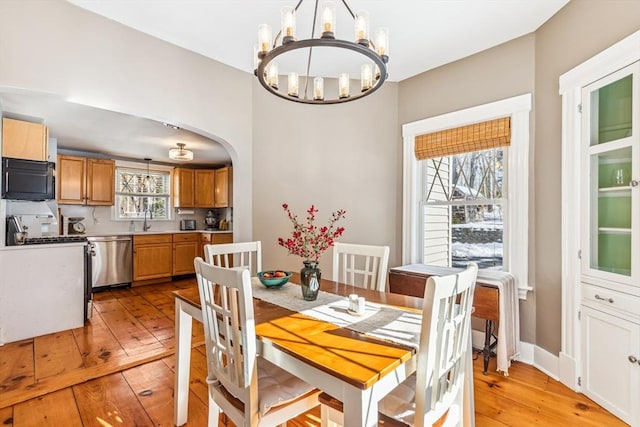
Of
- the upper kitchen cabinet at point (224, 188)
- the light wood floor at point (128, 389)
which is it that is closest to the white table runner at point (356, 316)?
the light wood floor at point (128, 389)

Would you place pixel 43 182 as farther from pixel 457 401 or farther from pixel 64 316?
pixel 457 401

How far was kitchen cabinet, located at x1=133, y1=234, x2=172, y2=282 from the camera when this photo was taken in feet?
16.8

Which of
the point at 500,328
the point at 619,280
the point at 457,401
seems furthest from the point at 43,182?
the point at 619,280

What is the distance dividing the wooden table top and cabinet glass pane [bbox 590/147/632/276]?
4.52ft

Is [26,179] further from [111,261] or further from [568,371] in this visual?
[568,371]

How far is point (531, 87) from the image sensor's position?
2521mm

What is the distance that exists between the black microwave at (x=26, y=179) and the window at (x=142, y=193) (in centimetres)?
241

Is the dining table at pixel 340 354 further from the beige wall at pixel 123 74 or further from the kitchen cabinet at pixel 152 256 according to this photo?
the kitchen cabinet at pixel 152 256

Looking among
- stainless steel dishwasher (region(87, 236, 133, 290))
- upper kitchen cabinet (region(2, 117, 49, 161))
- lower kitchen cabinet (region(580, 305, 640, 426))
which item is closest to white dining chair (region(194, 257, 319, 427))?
lower kitchen cabinet (region(580, 305, 640, 426))

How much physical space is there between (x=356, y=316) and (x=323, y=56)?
2459mm

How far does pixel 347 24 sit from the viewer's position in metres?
2.47

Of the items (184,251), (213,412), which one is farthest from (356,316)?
(184,251)

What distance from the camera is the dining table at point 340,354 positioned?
0.98m

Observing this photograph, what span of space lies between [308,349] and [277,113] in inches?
107
